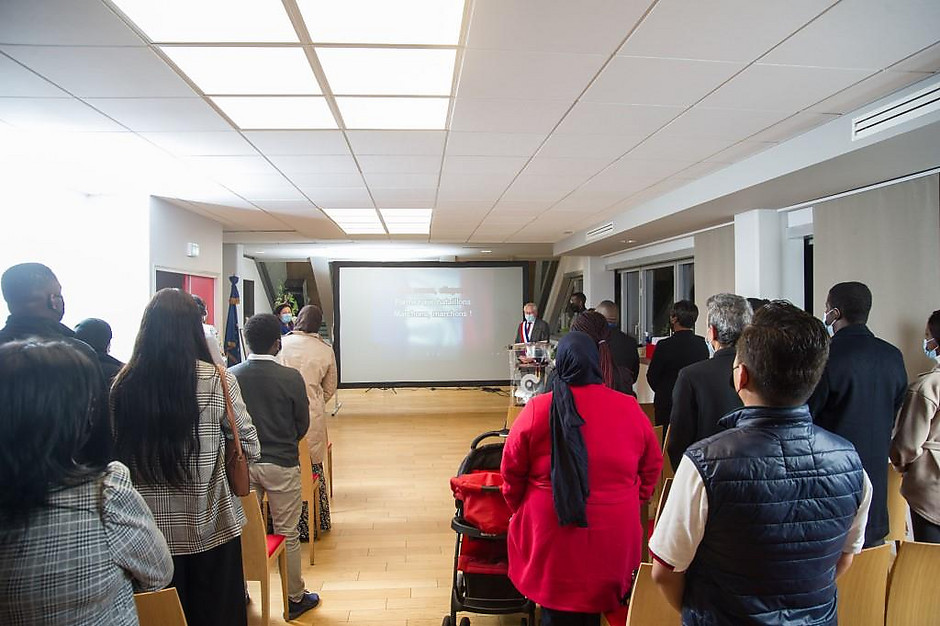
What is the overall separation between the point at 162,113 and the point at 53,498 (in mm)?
2694

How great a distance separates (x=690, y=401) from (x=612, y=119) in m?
1.68

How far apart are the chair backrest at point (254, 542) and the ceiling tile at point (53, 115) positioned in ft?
7.40

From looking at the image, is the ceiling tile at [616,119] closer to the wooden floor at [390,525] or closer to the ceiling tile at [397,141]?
the ceiling tile at [397,141]

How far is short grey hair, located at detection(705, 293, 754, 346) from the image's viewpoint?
266 centimetres

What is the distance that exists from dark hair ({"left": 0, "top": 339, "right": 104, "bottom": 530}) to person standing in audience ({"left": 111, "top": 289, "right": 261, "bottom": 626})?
2.31 ft

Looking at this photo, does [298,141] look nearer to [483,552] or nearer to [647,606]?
[483,552]

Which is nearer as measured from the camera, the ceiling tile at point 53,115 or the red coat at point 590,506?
the red coat at point 590,506

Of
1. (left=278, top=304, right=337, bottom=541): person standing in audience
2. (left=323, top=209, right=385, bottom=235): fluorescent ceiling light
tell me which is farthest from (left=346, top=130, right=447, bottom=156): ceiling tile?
(left=323, top=209, right=385, bottom=235): fluorescent ceiling light

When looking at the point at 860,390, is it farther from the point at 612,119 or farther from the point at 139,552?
the point at 139,552

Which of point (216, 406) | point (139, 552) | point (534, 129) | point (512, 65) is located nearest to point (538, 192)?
point (534, 129)

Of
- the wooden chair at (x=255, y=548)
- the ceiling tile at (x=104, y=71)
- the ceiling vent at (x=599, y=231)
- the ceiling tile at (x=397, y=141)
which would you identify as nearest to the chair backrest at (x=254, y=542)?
the wooden chair at (x=255, y=548)

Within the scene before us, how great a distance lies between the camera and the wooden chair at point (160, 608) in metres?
1.56

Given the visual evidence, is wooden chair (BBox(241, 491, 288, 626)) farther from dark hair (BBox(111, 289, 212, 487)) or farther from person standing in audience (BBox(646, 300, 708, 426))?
person standing in audience (BBox(646, 300, 708, 426))

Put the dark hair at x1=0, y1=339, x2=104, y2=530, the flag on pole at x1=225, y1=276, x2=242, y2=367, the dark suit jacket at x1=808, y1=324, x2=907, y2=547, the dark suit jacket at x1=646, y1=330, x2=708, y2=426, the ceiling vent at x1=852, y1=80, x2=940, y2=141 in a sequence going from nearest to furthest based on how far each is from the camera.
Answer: the dark hair at x1=0, y1=339, x2=104, y2=530 → the dark suit jacket at x1=808, y1=324, x2=907, y2=547 → the ceiling vent at x1=852, y1=80, x2=940, y2=141 → the dark suit jacket at x1=646, y1=330, x2=708, y2=426 → the flag on pole at x1=225, y1=276, x2=242, y2=367
